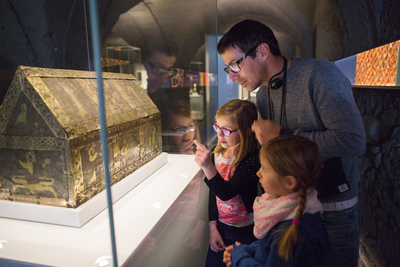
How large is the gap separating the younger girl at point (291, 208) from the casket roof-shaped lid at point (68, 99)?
0.85 metres

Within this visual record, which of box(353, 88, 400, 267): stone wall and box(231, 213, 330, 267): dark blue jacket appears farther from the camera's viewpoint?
box(353, 88, 400, 267): stone wall

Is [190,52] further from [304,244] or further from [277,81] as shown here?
[304,244]

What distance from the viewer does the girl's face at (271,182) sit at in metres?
0.92

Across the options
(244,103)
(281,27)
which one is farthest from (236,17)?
(244,103)

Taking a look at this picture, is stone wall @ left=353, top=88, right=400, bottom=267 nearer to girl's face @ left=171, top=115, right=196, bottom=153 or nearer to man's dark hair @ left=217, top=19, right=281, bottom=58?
man's dark hair @ left=217, top=19, right=281, bottom=58

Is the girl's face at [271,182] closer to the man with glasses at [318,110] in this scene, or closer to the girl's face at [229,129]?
the man with glasses at [318,110]

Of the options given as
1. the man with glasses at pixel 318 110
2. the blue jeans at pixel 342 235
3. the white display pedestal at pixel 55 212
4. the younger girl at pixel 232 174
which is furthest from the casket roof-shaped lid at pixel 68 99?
the blue jeans at pixel 342 235

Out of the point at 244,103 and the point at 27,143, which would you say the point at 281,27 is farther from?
the point at 27,143

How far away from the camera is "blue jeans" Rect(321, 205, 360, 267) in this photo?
1.20 meters

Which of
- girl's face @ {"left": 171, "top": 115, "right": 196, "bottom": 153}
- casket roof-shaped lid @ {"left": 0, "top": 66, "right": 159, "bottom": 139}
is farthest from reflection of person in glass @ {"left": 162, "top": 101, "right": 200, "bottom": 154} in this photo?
casket roof-shaped lid @ {"left": 0, "top": 66, "right": 159, "bottom": 139}

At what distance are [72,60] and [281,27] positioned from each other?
4.51 metres

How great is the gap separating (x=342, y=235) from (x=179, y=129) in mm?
1783

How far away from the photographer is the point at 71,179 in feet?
3.69

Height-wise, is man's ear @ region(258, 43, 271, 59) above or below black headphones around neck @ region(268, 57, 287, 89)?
above
